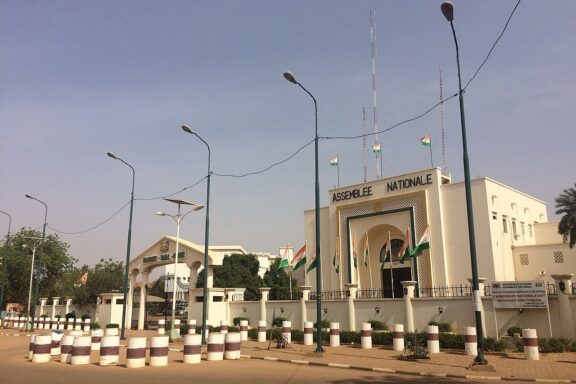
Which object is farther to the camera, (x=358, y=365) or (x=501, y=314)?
(x=501, y=314)

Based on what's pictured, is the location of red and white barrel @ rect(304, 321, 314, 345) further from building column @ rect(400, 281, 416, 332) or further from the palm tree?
the palm tree

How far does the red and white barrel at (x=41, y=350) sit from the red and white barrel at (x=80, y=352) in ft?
4.49

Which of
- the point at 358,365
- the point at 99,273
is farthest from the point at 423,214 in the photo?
the point at 99,273

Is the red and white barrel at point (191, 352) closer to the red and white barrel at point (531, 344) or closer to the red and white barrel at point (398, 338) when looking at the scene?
the red and white barrel at point (398, 338)

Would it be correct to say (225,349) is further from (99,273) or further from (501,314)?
(99,273)

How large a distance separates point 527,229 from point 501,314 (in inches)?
663

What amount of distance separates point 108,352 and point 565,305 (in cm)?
1537

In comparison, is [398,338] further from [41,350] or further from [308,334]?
[41,350]

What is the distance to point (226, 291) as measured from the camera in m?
32.7

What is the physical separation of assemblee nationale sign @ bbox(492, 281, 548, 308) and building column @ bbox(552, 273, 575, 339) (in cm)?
48

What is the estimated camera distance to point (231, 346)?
46.9ft

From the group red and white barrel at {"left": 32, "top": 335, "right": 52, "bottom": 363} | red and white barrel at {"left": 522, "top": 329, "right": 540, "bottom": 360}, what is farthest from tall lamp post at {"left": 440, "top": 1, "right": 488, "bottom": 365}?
red and white barrel at {"left": 32, "top": 335, "right": 52, "bottom": 363}

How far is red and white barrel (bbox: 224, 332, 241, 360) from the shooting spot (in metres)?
14.3

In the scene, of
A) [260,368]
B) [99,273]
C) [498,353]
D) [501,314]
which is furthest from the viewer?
[99,273]
